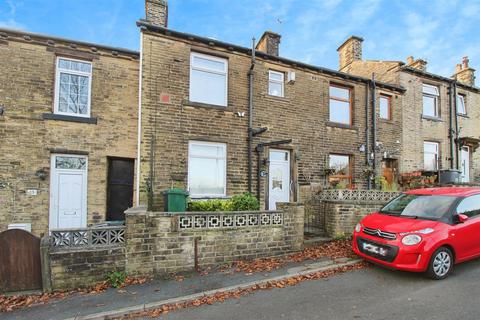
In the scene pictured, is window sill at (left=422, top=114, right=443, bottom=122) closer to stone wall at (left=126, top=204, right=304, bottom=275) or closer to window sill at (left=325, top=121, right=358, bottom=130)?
window sill at (left=325, top=121, right=358, bottom=130)

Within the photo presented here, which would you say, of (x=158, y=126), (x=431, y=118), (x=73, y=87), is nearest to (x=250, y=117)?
(x=158, y=126)

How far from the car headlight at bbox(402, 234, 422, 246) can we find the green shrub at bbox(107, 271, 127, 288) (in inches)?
208

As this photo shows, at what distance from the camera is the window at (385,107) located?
40.4 ft

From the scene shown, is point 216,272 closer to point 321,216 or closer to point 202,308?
point 202,308

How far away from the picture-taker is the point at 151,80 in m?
8.47

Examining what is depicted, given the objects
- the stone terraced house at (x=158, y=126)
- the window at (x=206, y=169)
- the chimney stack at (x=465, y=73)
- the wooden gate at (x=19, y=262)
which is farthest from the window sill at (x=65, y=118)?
the chimney stack at (x=465, y=73)

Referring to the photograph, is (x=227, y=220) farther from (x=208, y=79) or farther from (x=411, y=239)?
(x=208, y=79)

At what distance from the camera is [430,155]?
1341 centimetres

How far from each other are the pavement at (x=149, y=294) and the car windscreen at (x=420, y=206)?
5.25 ft

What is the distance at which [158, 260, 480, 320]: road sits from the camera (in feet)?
13.0

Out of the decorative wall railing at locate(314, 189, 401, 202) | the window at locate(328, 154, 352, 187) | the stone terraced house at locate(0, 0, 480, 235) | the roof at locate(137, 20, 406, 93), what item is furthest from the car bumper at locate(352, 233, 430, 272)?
the roof at locate(137, 20, 406, 93)

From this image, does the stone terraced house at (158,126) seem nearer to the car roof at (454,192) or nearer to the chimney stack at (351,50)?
the chimney stack at (351,50)

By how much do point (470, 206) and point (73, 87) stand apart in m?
11.1

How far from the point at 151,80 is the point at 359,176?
333 inches
